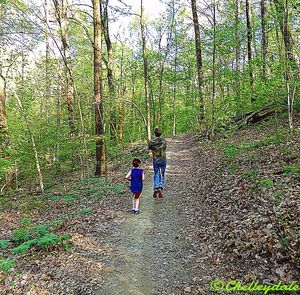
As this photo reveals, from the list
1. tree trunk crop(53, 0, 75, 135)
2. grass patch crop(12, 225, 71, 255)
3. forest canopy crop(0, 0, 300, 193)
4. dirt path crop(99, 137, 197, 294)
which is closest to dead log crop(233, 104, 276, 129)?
forest canopy crop(0, 0, 300, 193)

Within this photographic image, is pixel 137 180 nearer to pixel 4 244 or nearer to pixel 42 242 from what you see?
pixel 42 242

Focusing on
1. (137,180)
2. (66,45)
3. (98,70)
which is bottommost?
(137,180)

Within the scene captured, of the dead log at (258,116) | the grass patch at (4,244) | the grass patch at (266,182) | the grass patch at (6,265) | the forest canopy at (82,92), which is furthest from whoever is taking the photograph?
the dead log at (258,116)

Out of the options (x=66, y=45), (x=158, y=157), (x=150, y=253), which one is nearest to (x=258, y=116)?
(x=158, y=157)

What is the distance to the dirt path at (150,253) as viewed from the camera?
4.54 meters

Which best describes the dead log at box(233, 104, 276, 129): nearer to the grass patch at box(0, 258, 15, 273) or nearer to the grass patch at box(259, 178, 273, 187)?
the grass patch at box(259, 178, 273, 187)

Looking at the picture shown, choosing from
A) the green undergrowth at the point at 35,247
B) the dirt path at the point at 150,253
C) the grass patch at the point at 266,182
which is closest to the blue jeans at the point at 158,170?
the dirt path at the point at 150,253

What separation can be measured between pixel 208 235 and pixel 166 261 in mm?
1277

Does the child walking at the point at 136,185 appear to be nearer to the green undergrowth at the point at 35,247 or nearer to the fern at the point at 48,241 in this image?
the green undergrowth at the point at 35,247

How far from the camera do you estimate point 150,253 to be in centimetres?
557

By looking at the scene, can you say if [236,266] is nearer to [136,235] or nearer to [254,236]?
[254,236]

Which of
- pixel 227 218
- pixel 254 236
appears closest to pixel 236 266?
pixel 254 236

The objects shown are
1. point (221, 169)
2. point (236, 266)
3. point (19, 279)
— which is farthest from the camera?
point (221, 169)

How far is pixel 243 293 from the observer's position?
4008 mm
